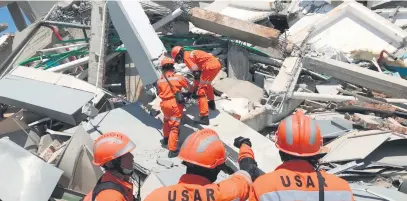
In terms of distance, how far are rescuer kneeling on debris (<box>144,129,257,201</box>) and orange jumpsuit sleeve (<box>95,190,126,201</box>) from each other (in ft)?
0.97

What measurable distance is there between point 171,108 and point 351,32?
431 centimetres

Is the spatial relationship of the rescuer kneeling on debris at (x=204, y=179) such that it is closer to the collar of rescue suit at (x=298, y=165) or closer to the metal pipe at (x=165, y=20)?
the collar of rescue suit at (x=298, y=165)

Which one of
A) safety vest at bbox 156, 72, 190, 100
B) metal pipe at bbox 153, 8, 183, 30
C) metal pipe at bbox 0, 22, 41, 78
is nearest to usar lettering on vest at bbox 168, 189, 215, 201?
safety vest at bbox 156, 72, 190, 100

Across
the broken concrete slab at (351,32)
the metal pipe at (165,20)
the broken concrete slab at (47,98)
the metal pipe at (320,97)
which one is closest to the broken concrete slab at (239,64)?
the broken concrete slab at (351,32)

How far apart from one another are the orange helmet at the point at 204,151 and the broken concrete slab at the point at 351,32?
5.02 m

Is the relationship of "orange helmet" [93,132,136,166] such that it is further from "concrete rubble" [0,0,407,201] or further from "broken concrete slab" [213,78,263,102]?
"broken concrete slab" [213,78,263,102]

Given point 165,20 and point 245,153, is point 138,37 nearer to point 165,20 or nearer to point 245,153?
point 165,20

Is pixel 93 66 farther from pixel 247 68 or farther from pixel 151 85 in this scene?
pixel 247 68

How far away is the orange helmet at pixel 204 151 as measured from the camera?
3188mm

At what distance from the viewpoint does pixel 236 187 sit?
10.4 feet

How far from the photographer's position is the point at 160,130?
6516mm

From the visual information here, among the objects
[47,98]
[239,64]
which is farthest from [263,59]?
[47,98]

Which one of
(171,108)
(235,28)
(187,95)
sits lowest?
(187,95)

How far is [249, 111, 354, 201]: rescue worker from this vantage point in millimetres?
2779
